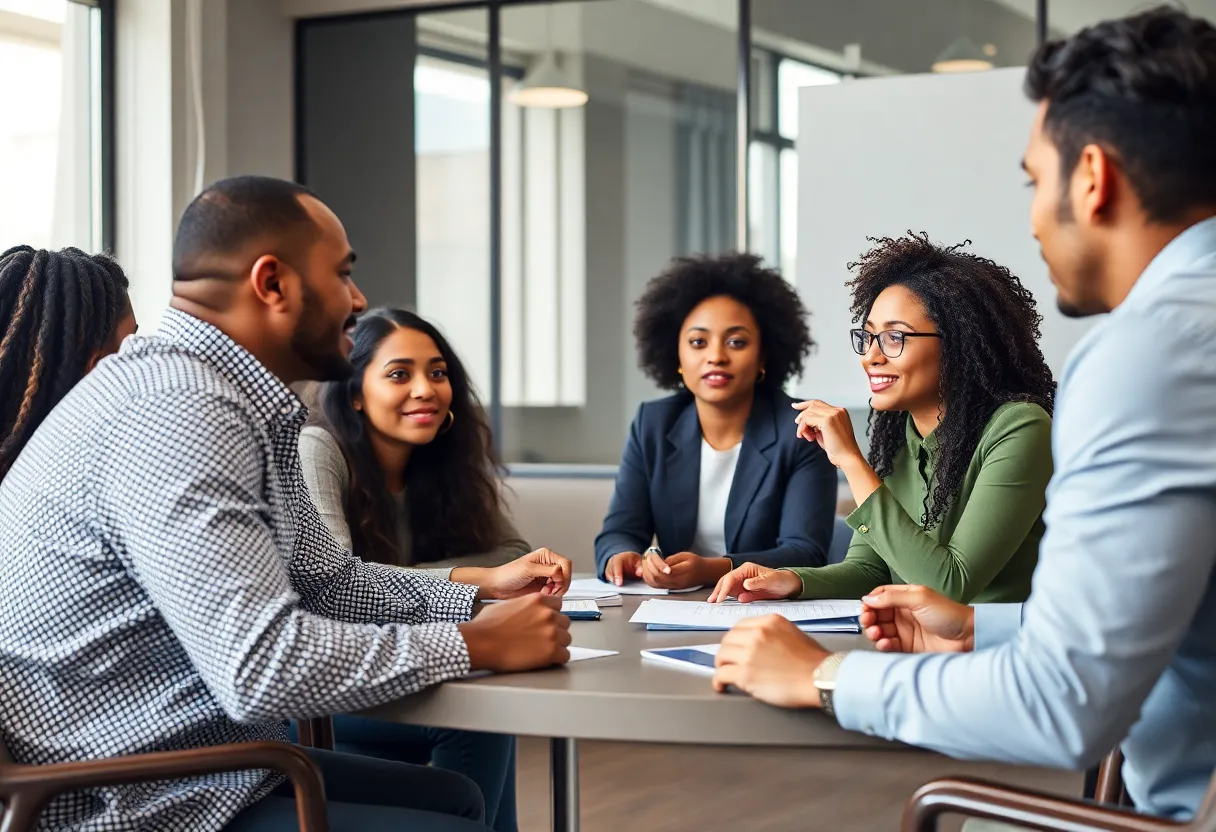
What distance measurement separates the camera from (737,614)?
1996 millimetres

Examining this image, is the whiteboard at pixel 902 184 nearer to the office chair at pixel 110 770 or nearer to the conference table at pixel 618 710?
the conference table at pixel 618 710

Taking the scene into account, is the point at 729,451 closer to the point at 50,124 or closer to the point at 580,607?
the point at 580,607

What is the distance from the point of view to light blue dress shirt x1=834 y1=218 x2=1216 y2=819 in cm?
112

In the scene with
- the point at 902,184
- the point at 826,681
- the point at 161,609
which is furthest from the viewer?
the point at 902,184

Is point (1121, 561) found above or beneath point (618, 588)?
above

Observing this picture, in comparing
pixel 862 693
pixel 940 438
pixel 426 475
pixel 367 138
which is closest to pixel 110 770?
pixel 862 693

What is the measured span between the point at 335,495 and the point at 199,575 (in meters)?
1.44

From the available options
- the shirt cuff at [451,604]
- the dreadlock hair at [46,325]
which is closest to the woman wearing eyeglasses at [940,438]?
the shirt cuff at [451,604]

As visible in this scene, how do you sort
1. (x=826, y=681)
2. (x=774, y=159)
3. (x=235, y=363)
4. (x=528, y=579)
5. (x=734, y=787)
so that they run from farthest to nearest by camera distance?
(x=774, y=159) → (x=734, y=787) → (x=528, y=579) → (x=235, y=363) → (x=826, y=681)

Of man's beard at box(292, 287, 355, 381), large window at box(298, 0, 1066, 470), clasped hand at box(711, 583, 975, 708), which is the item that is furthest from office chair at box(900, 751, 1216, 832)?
large window at box(298, 0, 1066, 470)

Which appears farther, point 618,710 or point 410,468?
point 410,468

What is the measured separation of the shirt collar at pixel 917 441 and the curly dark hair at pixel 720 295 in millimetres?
924

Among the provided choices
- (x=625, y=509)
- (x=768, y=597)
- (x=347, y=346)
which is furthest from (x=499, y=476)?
(x=347, y=346)

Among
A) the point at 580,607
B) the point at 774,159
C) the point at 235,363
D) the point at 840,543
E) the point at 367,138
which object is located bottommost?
the point at 840,543
